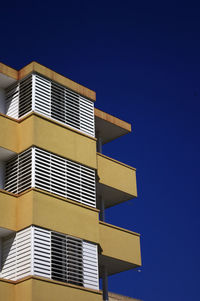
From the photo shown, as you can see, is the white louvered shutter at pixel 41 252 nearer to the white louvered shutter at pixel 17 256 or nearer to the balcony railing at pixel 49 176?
the white louvered shutter at pixel 17 256

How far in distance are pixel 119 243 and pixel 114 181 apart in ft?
10.7

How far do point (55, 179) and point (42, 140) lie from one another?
1.74 m

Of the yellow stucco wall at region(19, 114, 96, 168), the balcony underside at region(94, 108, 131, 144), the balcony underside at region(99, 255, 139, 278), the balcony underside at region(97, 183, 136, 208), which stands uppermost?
the balcony underside at region(94, 108, 131, 144)

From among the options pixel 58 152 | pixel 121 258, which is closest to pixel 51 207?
pixel 58 152

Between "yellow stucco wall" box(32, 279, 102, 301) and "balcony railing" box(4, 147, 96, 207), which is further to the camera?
"balcony railing" box(4, 147, 96, 207)

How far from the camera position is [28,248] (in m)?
24.8

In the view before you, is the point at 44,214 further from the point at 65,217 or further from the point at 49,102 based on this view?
the point at 49,102

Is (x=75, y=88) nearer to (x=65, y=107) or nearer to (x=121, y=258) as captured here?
(x=65, y=107)

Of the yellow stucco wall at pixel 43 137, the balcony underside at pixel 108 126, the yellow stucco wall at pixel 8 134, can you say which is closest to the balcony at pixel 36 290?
the yellow stucco wall at pixel 43 137

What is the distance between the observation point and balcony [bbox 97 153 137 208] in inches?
1209

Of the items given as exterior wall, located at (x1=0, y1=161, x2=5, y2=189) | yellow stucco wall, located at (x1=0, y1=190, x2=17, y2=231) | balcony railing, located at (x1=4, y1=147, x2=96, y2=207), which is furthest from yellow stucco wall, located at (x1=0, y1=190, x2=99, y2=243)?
exterior wall, located at (x1=0, y1=161, x2=5, y2=189)

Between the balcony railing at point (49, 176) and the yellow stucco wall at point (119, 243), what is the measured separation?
152 cm

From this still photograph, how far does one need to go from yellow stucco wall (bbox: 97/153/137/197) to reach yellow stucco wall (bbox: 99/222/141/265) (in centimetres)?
236

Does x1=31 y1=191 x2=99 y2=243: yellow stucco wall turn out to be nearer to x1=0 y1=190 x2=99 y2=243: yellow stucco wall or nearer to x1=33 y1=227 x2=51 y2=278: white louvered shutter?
x1=0 y1=190 x2=99 y2=243: yellow stucco wall
